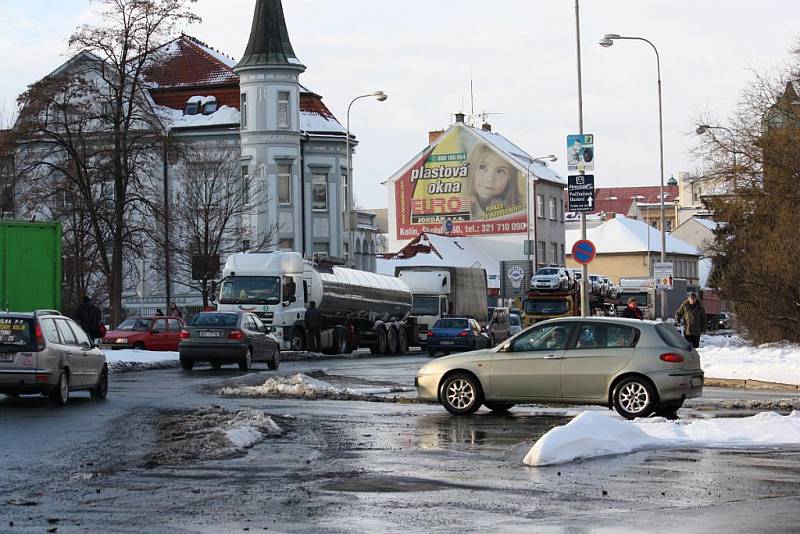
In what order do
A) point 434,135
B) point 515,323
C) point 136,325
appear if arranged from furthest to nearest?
point 434,135 → point 515,323 → point 136,325

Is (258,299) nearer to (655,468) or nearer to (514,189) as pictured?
(655,468)

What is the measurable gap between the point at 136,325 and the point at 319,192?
34.2m

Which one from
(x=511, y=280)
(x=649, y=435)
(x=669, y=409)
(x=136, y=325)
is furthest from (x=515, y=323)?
(x=649, y=435)

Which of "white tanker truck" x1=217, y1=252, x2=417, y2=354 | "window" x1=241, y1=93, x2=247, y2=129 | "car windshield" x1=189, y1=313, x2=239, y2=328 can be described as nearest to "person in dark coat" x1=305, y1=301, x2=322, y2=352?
"white tanker truck" x1=217, y1=252, x2=417, y2=354

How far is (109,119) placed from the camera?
5019cm

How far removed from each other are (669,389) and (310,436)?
17.6ft

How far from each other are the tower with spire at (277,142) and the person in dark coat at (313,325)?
79.5 ft

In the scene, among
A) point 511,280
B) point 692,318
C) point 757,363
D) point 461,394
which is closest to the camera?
point 461,394

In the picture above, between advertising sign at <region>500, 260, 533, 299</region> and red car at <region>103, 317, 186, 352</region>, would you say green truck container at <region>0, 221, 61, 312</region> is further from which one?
advertising sign at <region>500, 260, 533, 299</region>

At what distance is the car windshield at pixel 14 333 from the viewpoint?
21047 mm

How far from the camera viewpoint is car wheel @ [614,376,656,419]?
1902 cm

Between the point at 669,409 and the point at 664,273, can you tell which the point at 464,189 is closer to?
the point at 664,273

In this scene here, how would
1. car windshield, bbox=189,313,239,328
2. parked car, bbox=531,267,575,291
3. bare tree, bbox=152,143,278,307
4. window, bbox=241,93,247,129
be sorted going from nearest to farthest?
car windshield, bbox=189,313,239,328 → parked car, bbox=531,267,575,291 → bare tree, bbox=152,143,278,307 → window, bbox=241,93,247,129

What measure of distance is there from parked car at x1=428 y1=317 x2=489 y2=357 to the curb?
19634mm
